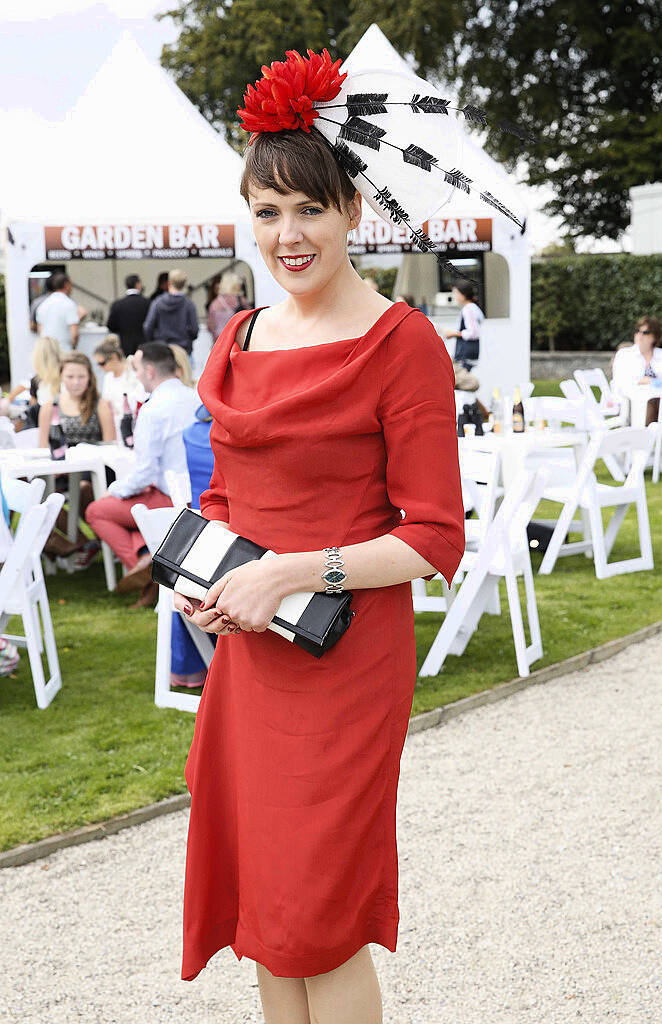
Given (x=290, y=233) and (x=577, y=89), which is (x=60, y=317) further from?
(x=577, y=89)

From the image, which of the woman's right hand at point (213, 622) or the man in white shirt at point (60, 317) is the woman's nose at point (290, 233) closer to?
the woman's right hand at point (213, 622)

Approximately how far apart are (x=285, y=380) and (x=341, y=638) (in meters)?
0.46

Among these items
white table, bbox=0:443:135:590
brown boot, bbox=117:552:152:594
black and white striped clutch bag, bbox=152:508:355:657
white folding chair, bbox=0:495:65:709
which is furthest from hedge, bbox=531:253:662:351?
black and white striped clutch bag, bbox=152:508:355:657

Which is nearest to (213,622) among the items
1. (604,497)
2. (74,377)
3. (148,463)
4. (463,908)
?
(463,908)

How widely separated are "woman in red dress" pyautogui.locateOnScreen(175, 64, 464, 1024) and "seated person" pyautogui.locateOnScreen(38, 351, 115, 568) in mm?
6213

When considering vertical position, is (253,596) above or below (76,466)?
above

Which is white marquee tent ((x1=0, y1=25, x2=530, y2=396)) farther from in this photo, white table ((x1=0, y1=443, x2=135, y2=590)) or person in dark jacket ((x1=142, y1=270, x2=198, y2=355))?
white table ((x1=0, y1=443, x2=135, y2=590))

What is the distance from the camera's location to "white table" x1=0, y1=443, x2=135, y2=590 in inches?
276

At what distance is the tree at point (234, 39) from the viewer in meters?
29.3

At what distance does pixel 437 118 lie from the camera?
2.01 m

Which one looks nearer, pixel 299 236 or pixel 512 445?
pixel 299 236

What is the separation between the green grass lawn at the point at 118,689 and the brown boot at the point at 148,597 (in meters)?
0.10

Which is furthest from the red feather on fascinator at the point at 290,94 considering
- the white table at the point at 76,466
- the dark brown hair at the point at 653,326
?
the dark brown hair at the point at 653,326

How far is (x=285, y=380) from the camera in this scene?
1935mm
